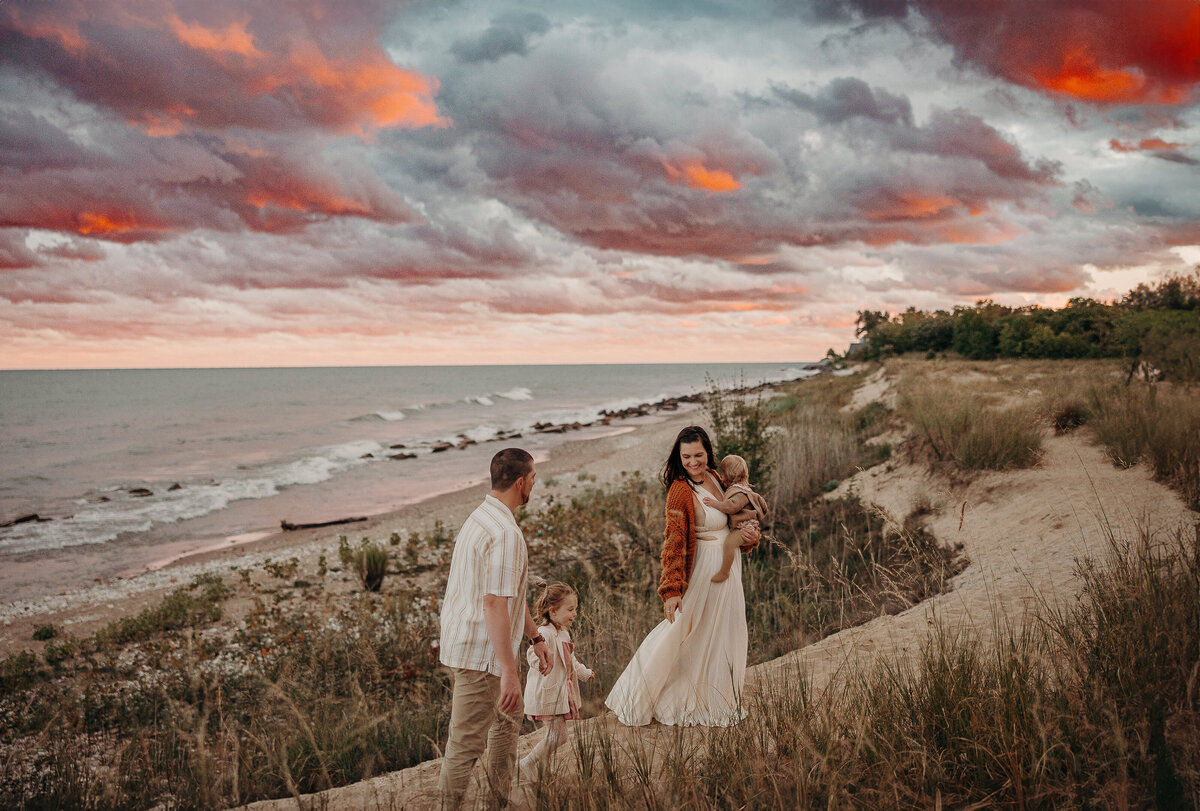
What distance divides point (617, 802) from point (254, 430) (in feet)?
144

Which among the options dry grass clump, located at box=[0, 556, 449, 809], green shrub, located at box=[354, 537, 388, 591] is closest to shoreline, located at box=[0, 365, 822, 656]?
dry grass clump, located at box=[0, 556, 449, 809]

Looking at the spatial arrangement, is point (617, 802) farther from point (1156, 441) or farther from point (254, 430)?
point (254, 430)

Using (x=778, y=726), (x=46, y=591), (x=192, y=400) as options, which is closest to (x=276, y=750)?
(x=778, y=726)

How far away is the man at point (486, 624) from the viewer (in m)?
3.16

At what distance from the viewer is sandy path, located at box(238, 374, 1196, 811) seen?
4.00m

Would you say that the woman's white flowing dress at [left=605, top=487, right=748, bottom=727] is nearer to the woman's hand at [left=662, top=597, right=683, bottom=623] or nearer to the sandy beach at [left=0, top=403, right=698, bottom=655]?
the woman's hand at [left=662, top=597, right=683, bottom=623]

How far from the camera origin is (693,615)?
439 centimetres

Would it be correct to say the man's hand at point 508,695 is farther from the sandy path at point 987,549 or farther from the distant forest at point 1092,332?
the distant forest at point 1092,332

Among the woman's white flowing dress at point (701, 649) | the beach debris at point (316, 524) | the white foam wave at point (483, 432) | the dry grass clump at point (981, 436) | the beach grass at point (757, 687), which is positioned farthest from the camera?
the white foam wave at point (483, 432)

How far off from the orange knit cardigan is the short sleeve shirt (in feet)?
4.10

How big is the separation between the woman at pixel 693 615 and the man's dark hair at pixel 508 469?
3.93 ft

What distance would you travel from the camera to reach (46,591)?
12.1 meters

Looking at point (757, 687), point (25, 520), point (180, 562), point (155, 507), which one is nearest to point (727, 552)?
point (757, 687)

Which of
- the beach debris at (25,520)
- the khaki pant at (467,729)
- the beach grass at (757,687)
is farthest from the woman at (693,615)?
the beach debris at (25,520)
